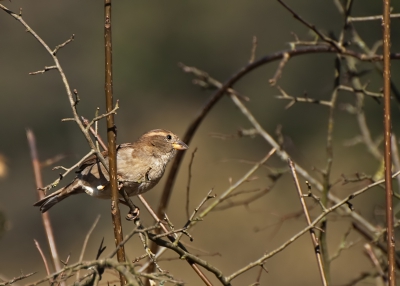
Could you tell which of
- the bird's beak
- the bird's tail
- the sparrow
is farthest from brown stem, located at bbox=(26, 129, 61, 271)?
the bird's beak

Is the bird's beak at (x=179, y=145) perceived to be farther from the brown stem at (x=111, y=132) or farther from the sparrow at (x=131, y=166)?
the brown stem at (x=111, y=132)

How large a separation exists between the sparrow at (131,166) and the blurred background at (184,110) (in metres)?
10.5

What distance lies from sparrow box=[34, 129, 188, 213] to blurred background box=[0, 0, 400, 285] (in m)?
10.5

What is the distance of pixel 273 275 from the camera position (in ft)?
53.2

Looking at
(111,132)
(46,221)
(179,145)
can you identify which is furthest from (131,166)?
(111,132)

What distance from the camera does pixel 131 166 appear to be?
3.55 metres

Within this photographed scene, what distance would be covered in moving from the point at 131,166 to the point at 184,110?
19251 millimetres

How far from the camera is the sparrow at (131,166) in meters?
3.45

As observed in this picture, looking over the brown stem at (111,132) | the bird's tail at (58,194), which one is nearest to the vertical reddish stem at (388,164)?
the brown stem at (111,132)


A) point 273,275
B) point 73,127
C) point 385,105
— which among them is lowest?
point 273,275

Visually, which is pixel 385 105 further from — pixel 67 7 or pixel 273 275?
pixel 67 7

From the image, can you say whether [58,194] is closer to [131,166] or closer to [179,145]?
[131,166]

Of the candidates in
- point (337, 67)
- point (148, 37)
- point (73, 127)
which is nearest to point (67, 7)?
point (148, 37)

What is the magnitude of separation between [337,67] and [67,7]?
2156cm
